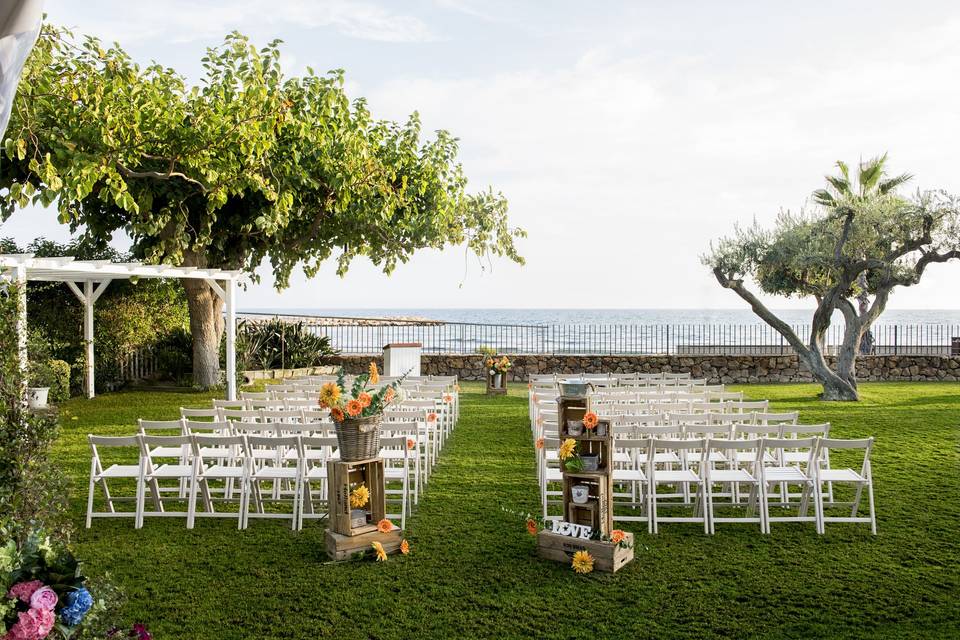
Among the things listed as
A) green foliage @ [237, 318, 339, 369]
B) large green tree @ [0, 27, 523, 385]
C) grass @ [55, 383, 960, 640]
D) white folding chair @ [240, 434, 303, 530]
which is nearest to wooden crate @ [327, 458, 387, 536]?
grass @ [55, 383, 960, 640]

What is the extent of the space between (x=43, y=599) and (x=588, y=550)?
3580 millimetres

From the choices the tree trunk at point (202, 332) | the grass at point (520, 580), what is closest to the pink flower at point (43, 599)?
the grass at point (520, 580)

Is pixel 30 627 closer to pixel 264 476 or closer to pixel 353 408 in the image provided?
pixel 353 408

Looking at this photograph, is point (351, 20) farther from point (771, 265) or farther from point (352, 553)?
point (771, 265)

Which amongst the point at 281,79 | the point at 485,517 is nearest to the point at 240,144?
the point at 281,79

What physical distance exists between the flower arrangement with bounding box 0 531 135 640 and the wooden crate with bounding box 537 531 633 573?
3242mm

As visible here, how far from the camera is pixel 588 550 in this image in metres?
5.32

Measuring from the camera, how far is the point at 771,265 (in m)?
Answer: 16.8

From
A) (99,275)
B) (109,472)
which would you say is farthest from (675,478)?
(99,275)

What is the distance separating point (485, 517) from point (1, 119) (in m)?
5.25

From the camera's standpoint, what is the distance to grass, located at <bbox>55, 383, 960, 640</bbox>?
4.34m

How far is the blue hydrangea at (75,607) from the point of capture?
2.62 metres

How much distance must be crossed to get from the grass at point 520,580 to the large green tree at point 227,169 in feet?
19.3

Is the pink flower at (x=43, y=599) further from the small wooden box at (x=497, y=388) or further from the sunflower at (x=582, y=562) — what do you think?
the small wooden box at (x=497, y=388)
